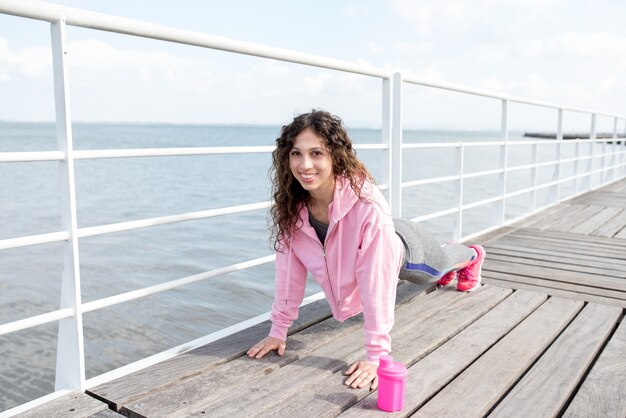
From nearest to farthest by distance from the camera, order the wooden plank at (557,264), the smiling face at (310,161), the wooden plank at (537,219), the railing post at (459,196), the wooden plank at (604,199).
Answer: the smiling face at (310,161) → the wooden plank at (557,264) → the railing post at (459,196) → the wooden plank at (537,219) → the wooden plank at (604,199)

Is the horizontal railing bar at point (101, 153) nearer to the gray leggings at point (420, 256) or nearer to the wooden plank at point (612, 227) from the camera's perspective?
the gray leggings at point (420, 256)

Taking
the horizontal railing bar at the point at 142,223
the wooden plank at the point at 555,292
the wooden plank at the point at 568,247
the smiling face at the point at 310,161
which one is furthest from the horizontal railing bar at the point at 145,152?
the wooden plank at the point at 568,247

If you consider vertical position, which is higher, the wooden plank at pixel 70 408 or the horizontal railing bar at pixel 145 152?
the horizontal railing bar at pixel 145 152

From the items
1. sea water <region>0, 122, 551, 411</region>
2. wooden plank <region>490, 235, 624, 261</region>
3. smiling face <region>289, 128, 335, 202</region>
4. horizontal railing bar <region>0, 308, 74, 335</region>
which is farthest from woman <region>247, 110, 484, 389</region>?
wooden plank <region>490, 235, 624, 261</region>

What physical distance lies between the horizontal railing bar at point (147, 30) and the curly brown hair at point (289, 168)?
373 mm

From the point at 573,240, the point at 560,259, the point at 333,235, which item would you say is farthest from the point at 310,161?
the point at 573,240

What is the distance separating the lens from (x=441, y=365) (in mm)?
1728

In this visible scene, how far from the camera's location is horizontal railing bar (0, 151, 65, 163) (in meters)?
1.30

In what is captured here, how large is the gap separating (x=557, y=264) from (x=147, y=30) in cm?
250

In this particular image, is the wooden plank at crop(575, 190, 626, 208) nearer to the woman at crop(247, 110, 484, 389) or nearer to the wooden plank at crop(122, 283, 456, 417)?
the wooden plank at crop(122, 283, 456, 417)

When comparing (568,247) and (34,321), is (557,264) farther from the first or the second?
(34,321)

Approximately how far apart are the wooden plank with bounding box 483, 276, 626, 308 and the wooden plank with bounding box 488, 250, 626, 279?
42 cm

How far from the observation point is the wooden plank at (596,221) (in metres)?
4.21

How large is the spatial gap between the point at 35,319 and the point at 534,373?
55.1 inches
